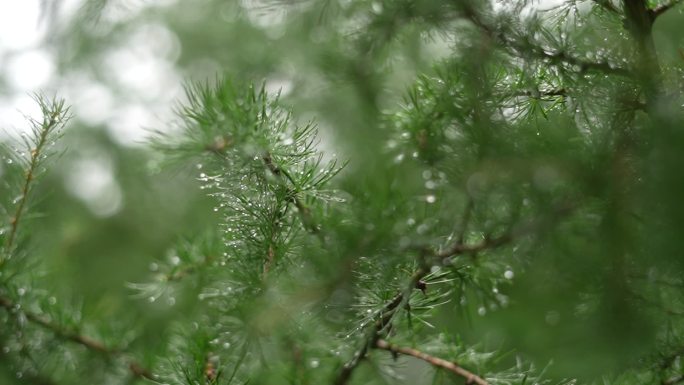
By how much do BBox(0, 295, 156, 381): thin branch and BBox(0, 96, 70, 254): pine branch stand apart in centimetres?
5

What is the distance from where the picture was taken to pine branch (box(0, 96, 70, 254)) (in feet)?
1.94

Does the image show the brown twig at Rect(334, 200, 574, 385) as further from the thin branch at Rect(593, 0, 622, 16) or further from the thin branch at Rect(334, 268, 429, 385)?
the thin branch at Rect(593, 0, 622, 16)

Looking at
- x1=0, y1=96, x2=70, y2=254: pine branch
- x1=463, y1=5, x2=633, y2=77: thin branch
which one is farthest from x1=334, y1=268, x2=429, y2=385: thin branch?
x1=0, y1=96, x2=70, y2=254: pine branch

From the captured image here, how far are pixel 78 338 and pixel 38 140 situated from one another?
0.64ft

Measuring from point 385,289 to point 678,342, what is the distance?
0.21 metres

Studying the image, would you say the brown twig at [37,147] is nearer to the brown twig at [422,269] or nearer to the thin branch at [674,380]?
the brown twig at [422,269]

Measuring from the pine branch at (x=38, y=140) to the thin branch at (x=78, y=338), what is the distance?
5cm

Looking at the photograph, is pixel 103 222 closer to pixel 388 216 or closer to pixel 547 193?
pixel 388 216

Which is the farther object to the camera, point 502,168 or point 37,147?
point 37,147

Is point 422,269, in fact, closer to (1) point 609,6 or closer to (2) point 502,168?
(2) point 502,168

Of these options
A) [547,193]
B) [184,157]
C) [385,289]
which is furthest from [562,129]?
[184,157]

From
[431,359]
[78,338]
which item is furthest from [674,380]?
[78,338]

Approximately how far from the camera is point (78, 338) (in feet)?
2.28

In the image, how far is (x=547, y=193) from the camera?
44cm
